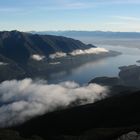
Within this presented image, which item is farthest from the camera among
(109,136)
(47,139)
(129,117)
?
(129,117)

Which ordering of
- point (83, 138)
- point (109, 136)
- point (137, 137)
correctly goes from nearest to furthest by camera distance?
1. point (137, 137)
2. point (109, 136)
3. point (83, 138)

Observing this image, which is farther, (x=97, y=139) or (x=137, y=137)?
(x=97, y=139)

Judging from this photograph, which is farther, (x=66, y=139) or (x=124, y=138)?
(x=66, y=139)

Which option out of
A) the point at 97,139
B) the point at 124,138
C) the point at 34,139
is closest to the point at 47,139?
the point at 34,139

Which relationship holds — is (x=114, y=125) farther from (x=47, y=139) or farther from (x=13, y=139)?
(x=13, y=139)

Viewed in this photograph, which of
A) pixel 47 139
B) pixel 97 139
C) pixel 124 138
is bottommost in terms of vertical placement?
pixel 47 139

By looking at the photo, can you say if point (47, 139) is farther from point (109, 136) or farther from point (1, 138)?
point (109, 136)

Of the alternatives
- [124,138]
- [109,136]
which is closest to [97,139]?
[109,136]

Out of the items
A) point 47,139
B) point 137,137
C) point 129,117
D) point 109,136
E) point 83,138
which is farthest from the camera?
point 129,117

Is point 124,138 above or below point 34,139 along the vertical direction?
above
